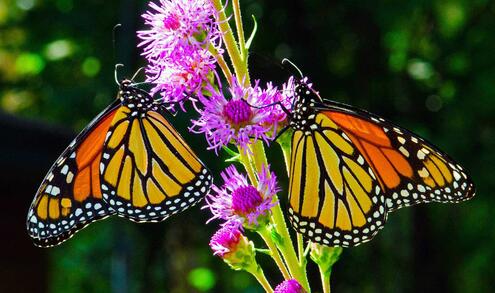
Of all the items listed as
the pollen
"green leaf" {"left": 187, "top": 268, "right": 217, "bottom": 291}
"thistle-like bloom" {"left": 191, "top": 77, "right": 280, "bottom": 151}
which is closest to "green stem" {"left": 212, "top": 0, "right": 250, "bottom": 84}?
"thistle-like bloom" {"left": 191, "top": 77, "right": 280, "bottom": 151}

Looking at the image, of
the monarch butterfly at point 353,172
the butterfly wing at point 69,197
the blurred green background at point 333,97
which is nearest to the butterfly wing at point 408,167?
the monarch butterfly at point 353,172

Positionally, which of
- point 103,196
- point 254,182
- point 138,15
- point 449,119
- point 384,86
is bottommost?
point 254,182

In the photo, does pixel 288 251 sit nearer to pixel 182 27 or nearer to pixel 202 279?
pixel 182 27

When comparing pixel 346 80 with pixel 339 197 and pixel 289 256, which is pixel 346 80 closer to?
pixel 339 197

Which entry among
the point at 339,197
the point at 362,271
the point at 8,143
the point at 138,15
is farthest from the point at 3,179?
the point at 339,197

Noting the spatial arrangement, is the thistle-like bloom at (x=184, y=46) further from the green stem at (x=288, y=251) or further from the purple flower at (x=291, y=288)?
the purple flower at (x=291, y=288)

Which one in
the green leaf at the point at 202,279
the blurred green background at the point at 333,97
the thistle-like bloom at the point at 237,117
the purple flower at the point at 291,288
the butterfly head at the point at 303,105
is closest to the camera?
the purple flower at the point at 291,288

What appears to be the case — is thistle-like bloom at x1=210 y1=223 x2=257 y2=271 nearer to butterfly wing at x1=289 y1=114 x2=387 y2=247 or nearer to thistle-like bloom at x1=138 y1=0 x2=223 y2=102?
butterfly wing at x1=289 y1=114 x2=387 y2=247
